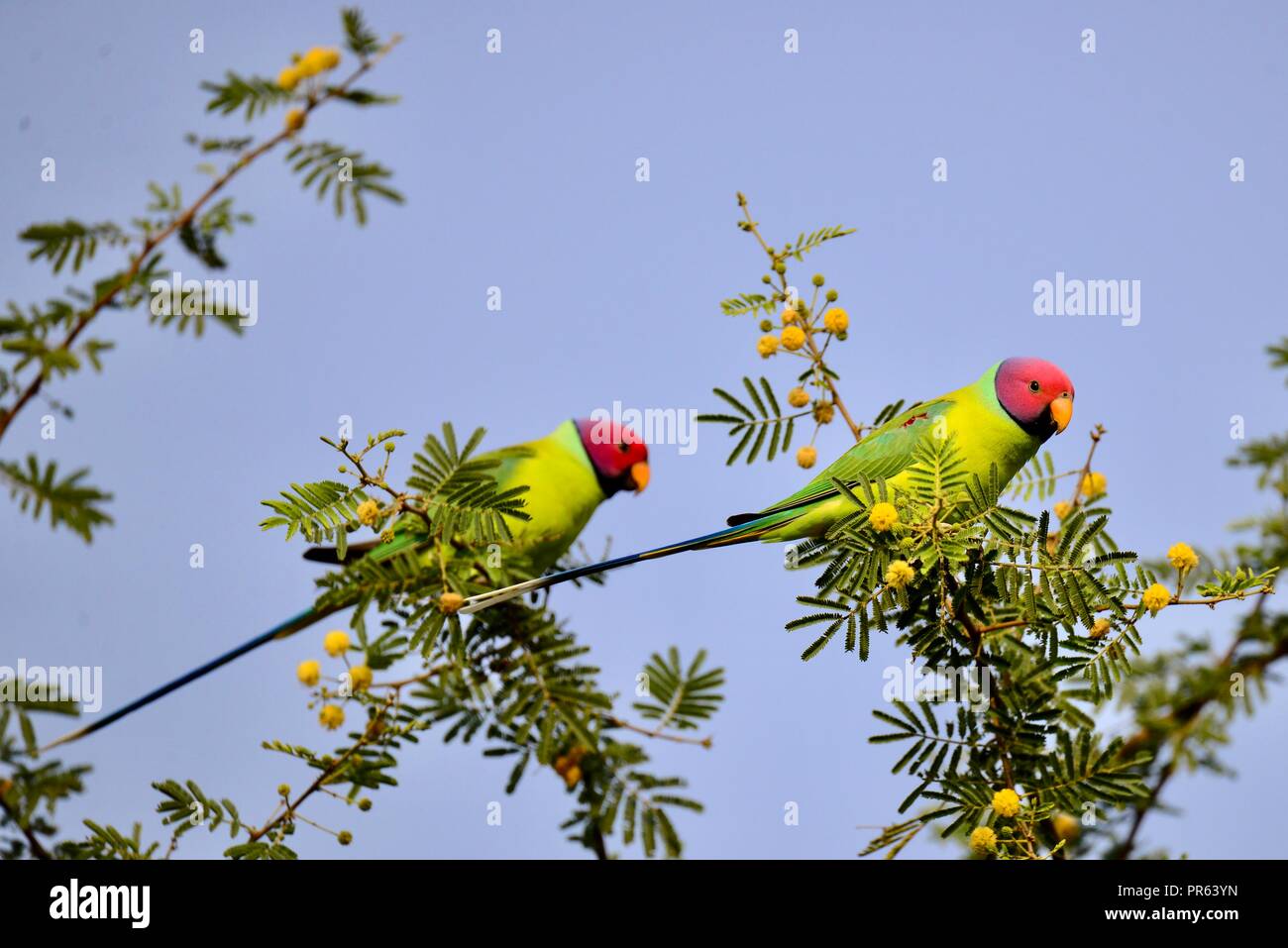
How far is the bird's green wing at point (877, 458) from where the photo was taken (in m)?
2.65

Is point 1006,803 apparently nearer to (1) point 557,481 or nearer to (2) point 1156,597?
(2) point 1156,597

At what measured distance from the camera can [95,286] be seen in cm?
157

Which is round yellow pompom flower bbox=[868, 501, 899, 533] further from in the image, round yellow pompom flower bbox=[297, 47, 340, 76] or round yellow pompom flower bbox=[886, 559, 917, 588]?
round yellow pompom flower bbox=[297, 47, 340, 76]

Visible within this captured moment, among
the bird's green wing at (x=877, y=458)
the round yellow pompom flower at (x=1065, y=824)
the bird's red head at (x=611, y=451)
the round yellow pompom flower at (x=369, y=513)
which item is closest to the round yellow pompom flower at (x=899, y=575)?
the bird's green wing at (x=877, y=458)

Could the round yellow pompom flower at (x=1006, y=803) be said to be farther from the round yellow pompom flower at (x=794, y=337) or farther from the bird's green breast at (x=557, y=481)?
the bird's green breast at (x=557, y=481)

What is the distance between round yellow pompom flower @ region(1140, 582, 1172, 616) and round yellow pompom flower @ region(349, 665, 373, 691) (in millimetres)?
1289

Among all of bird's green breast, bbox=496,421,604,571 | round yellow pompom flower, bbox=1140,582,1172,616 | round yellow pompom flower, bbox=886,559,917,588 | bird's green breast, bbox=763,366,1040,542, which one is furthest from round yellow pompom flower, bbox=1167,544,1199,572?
bird's green breast, bbox=496,421,604,571

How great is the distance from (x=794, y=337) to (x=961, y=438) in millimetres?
786

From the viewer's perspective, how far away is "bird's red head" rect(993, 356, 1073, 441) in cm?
299

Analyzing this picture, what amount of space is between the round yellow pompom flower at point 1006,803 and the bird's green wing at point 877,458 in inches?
31.4

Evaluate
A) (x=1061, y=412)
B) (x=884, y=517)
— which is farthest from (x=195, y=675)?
(x=1061, y=412)

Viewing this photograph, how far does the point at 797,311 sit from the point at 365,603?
40.4 inches
